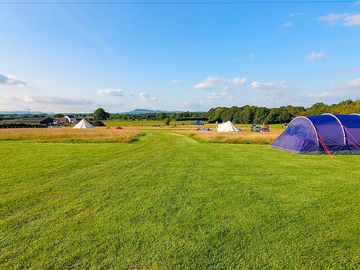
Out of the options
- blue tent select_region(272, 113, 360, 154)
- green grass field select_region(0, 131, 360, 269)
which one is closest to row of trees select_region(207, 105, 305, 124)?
blue tent select_region(272, 113, 360, 154)

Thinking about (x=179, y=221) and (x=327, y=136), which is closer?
(x=179, y=221)

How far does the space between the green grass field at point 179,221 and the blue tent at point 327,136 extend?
6.28m

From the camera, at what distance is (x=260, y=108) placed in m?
111

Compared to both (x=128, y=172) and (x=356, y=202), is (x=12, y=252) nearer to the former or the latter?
(x=128, y=172)

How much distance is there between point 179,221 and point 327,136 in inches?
512

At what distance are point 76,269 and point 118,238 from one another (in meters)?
0.88

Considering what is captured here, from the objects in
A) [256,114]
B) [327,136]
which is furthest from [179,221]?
[256,114]

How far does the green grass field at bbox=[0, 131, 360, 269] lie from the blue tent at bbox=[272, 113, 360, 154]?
628cm

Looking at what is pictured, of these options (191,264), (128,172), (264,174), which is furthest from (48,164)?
(191,264)

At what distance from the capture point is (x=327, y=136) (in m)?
14.7

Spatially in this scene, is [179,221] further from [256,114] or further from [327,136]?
[256,114]

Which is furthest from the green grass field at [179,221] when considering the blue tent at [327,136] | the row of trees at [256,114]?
the row of trees at [256,114]

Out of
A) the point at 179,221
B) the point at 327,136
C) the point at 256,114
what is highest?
the point at 256,114

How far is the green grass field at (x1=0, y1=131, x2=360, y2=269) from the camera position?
139 inches
